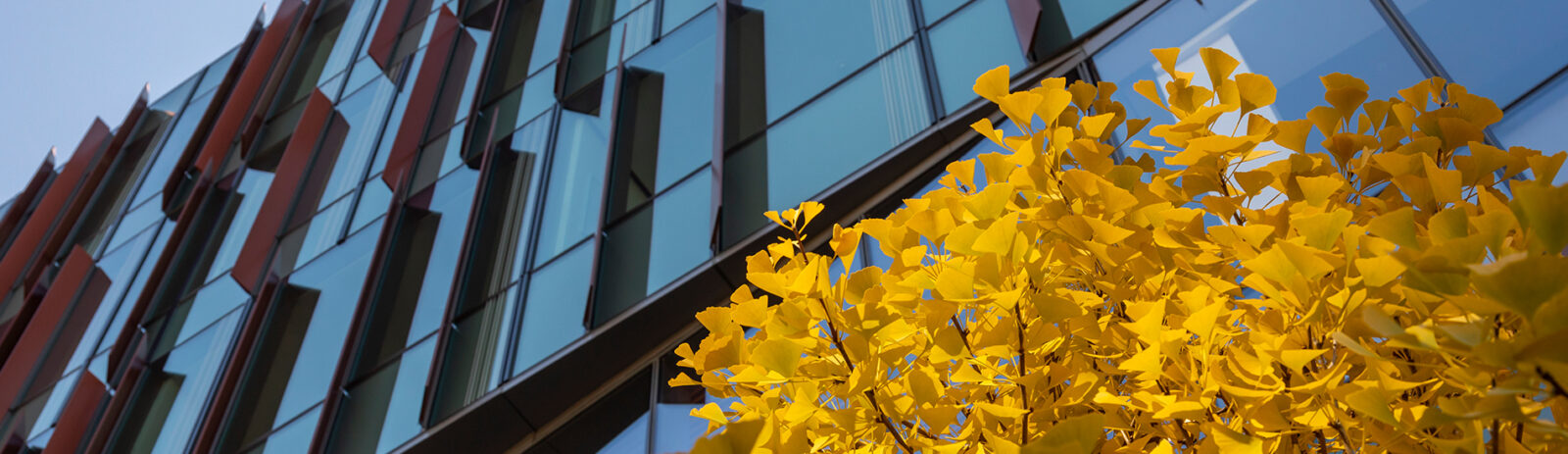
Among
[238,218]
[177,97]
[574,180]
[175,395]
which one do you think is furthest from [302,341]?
[177,97]

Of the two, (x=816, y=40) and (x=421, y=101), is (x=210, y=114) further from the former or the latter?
(x=816, y=40)

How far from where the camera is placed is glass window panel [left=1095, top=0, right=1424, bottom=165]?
3.12 m

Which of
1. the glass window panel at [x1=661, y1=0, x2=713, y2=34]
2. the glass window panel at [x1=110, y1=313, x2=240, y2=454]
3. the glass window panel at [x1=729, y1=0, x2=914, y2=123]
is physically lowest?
the glass window panel at [x1=729, y1=0, x2=914, y2=123]

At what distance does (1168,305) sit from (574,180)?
6014mm

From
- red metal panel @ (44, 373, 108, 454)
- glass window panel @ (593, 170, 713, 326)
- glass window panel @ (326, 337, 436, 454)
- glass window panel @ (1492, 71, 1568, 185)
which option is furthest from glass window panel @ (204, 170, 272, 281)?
glass window panel @ (1492, 71, 1568, 185)

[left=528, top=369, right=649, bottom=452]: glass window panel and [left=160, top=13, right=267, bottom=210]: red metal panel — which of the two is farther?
[left=160, top=13, right=267, bottom=210]: red metal panel

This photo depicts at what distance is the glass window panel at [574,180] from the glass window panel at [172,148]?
357 inches

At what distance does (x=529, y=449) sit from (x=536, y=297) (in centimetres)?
108

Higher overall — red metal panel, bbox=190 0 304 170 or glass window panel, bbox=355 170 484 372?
red metal panel, bbox=190 0 304 170

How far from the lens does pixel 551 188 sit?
700cm

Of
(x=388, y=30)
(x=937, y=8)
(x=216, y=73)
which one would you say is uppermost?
(x=216, y=73)

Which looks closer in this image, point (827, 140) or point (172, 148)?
point (827, 140)

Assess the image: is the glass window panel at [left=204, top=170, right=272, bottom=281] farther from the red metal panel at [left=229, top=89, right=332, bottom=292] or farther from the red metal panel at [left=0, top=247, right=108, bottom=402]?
the red metal panel at [left=0, top=247, right=108, bottom=402]

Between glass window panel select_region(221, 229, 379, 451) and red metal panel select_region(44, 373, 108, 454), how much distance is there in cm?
259
